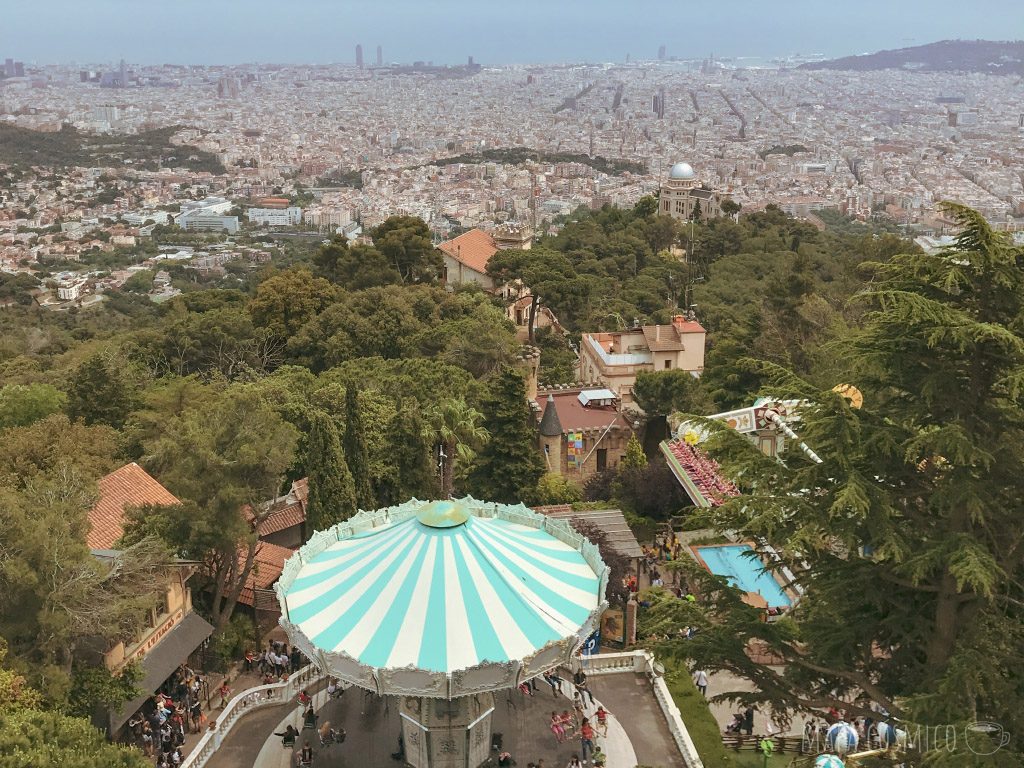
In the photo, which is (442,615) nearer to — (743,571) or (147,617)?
(147,617)

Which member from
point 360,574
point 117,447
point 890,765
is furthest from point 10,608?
point 890,765

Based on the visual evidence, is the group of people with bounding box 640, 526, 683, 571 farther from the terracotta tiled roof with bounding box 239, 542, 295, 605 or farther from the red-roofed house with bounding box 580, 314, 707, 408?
the red-roofed house with bounding box 580, 314, 707, 408

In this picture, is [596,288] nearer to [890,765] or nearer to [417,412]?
[417,412]

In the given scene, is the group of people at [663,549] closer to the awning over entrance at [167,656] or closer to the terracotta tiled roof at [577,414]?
the terracotta tiled roof at [577,414]

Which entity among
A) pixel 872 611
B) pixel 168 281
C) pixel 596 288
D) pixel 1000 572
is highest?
pixel 1000 572

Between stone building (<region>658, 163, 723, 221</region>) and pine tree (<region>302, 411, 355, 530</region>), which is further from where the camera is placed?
stone building (<region>658, 163, 723, 221</region>)

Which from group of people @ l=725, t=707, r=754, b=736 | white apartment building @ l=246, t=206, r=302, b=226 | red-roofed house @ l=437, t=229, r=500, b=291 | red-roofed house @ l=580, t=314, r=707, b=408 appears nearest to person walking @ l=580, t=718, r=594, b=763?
group of people @ l=725, t=707, r=754, b=736

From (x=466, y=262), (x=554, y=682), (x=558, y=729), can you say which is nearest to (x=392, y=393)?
(x=554, y=682)
